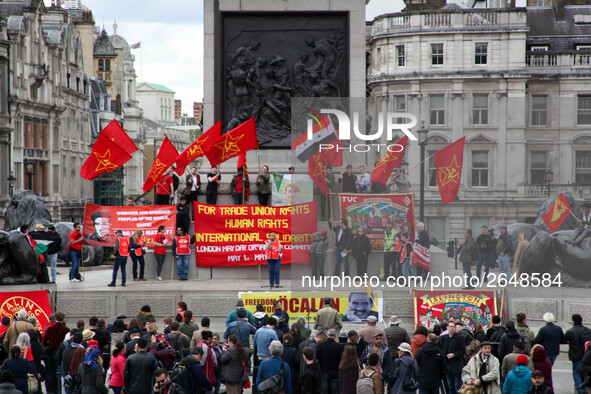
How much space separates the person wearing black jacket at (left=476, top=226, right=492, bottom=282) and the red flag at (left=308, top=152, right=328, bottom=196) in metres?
3.32

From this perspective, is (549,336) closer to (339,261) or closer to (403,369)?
(403,369)

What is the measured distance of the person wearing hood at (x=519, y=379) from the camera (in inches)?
515

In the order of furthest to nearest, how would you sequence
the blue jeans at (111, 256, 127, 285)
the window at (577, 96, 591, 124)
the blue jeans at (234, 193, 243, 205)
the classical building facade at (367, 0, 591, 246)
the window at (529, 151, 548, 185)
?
the classical building facade at (367, 0, 591, 246) → the window at (577, 96, 591, 124) → the blue jeans at (234, 193, 243, 205) → the blue jeans at (111, 256, 127, 285) → the window at (529, 151, 548, 185)

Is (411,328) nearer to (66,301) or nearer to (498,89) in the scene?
(66,301)

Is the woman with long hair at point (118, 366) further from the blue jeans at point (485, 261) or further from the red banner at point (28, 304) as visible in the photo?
the blue jeans at point (485, 261)

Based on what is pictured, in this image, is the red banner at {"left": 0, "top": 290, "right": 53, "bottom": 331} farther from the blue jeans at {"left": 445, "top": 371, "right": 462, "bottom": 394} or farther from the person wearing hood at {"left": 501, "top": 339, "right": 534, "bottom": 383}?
the person wearing hood at {"left": 501, "top": 339, "right": 534, "bottom": 383}

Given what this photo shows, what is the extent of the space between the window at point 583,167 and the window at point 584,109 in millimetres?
33296

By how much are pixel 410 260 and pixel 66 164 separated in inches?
2480

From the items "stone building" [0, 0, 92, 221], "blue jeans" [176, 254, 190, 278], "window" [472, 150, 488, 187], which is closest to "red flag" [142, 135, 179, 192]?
"blue jeans" [176, 254, 190, 278]

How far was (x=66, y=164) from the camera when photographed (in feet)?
258

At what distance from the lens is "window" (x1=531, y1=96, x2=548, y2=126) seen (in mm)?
52969

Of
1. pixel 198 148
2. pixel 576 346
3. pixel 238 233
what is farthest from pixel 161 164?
pixel 576 346

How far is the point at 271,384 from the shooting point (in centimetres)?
1360

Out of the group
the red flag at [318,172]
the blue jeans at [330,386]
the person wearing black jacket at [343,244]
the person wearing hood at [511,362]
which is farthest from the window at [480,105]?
the blue jeans at [330,386]
